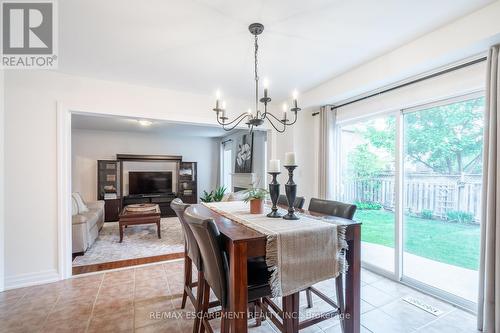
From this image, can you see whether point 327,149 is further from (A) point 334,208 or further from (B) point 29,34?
(B) point 29,34

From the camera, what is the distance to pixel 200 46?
2152 millimetres

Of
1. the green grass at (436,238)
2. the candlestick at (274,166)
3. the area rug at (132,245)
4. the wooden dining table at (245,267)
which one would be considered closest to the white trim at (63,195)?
the area rug at (132,245)

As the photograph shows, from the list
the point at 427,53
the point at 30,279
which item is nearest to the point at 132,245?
the point at 30,279

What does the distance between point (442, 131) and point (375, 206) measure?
1.16 m

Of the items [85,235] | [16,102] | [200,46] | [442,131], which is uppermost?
[200,46]

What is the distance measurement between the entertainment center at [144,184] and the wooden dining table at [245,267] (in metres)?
5.20

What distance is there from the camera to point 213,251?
1309 mm

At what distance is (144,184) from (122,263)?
12.1 feet

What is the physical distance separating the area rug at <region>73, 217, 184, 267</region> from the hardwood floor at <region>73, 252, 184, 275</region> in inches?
4.7

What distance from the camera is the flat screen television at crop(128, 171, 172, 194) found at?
21.1ft

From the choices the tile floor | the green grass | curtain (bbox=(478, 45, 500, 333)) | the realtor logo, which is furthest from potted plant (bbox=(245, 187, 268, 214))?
the realtor logo

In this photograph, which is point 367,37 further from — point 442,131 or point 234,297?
point 234,297

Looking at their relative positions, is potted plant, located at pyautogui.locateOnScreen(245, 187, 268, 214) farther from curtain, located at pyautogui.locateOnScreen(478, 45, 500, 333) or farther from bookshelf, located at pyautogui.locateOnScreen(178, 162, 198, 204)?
bookshelf, located at pyautogui.locateOnScreen(178, 162, 198, 204)

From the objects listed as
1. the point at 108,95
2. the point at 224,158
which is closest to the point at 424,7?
the point at 108,95
